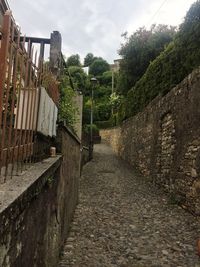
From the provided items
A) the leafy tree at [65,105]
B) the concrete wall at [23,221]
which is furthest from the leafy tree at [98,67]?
the concrete wall at [23,221]

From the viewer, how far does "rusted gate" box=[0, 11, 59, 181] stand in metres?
2.14

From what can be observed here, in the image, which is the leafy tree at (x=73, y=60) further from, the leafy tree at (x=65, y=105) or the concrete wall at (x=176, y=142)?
the leafy tree at (x=65, y=105)

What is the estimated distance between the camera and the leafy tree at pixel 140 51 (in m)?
24.7

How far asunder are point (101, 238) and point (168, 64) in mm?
7304

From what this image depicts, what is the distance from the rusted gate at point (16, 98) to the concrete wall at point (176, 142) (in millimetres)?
4925

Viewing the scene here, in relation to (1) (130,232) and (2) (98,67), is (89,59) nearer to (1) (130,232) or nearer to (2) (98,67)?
(2) (98,67)

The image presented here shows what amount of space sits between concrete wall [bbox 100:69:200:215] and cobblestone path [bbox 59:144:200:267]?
22.6 inches

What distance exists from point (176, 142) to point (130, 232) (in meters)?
3.77

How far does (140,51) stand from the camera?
25.2 m

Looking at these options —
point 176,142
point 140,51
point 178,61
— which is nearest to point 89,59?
point 140,51

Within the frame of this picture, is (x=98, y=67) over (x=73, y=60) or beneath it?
beneath

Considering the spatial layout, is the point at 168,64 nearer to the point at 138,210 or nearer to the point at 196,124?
the point at 196,124

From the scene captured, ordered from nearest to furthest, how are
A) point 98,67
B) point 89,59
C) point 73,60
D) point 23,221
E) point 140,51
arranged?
point 23,221 → point 140,51 → point 98,67 → point 73,60 → point 89,59

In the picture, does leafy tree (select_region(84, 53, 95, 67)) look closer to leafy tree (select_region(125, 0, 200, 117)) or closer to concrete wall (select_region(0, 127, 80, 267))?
leafy tree (select_region(125, 0, 200, 117))
